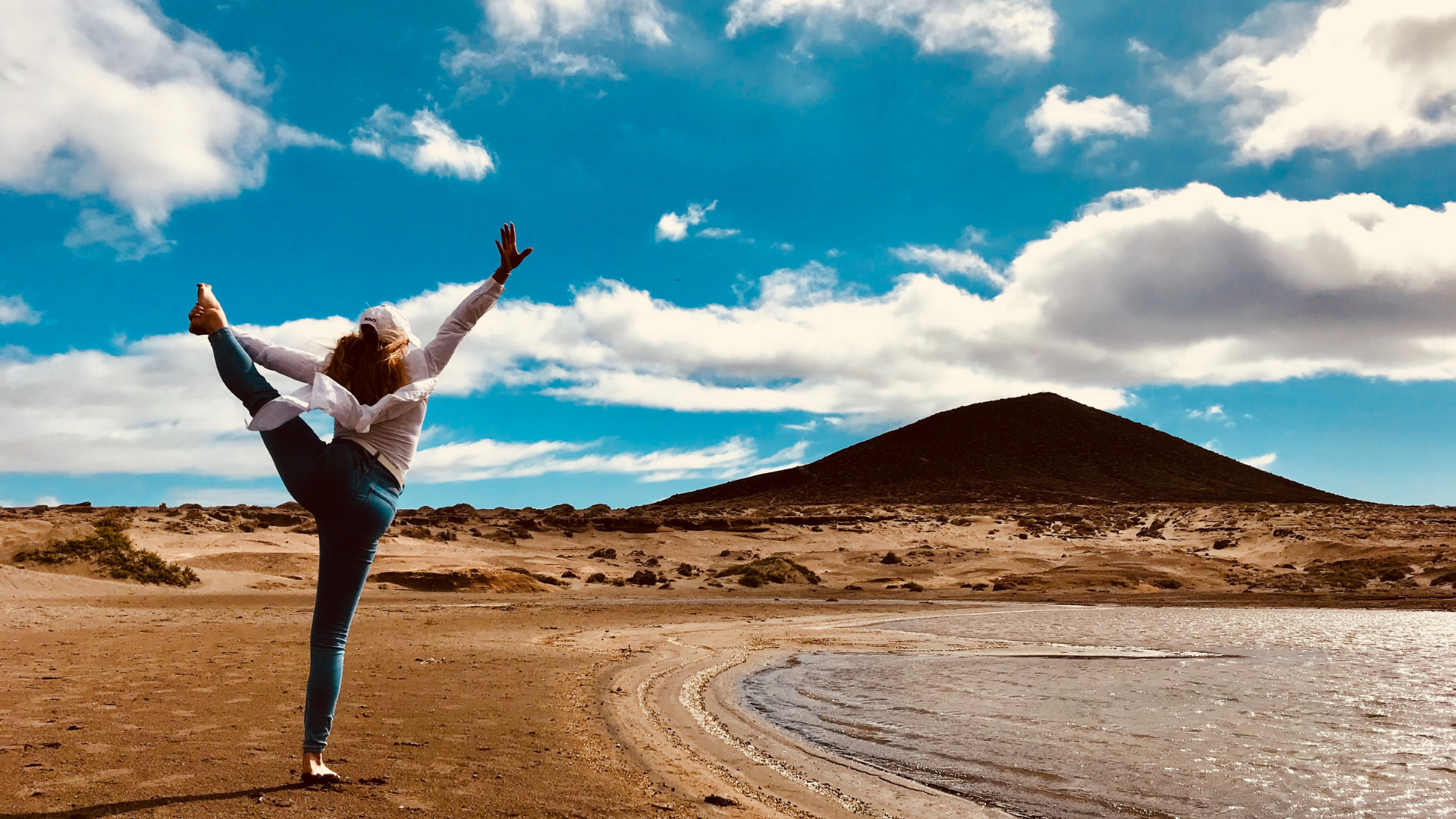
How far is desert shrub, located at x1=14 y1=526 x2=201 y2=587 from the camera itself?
68.0 feet

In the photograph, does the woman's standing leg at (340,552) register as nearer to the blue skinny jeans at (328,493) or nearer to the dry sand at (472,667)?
the blue skinny jeans at (328,493)

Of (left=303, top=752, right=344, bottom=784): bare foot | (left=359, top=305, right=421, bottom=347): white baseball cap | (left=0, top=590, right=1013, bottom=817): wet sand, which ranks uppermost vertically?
(left=359, top=305, right=421, bottom=347): white baseball cap

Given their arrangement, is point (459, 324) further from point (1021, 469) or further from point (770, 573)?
point (1021, 469)

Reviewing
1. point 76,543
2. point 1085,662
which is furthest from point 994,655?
point 76,543

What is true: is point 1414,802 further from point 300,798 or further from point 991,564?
point 991,564

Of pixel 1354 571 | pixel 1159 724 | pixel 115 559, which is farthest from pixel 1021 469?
pixel 1159 724

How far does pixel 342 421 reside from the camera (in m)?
3.54

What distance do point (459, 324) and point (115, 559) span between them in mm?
22170

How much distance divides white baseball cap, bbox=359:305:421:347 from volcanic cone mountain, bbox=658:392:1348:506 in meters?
74.5

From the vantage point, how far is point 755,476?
102 m

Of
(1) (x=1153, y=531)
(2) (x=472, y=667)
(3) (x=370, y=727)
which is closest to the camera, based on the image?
(3) (x=370, y=727)

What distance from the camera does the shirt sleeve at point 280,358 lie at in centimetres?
377

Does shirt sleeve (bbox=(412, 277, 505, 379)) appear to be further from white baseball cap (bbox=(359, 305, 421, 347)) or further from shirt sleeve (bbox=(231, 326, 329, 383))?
shirt sleeve (bbox=(231, 326, 329, 383))

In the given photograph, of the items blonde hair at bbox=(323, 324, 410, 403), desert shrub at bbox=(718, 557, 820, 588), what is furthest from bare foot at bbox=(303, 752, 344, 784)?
desert shrub at bbox=(718, 557, 820, 588)
